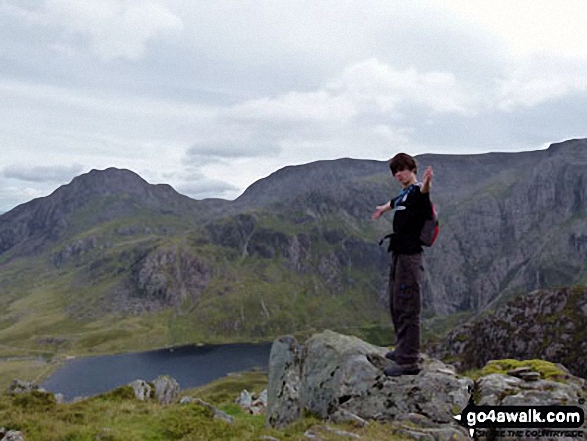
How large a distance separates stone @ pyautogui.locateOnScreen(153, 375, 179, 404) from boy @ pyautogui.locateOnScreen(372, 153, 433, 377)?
19.0 metres

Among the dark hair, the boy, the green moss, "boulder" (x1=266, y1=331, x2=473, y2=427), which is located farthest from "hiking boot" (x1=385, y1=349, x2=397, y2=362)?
the dark hair

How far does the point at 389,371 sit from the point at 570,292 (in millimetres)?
175513

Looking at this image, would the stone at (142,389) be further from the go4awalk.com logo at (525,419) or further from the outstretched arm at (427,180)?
the outstretched arm at (427,180)

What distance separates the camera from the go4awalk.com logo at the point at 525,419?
1346cm

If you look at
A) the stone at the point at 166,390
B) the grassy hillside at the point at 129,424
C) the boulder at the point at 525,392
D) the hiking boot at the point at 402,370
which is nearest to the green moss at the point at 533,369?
the boulder at the point at 525,392

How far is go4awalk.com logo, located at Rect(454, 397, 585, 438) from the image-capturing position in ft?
44.2

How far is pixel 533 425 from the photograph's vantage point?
44.8 feet

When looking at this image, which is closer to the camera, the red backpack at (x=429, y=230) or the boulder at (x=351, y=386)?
the red backpack at (x=429, y=230)

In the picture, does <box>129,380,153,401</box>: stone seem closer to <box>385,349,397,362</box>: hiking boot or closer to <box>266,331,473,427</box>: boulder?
<box>266,331,473,427</box>: boulder

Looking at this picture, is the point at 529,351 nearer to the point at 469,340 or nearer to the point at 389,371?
the point at 469,340

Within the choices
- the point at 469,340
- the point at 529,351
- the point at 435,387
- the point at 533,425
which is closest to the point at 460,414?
the point at 435,387

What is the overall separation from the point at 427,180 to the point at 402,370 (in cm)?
721

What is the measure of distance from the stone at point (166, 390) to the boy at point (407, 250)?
18957 mm

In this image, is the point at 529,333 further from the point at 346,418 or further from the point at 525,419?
the point at 346,418
